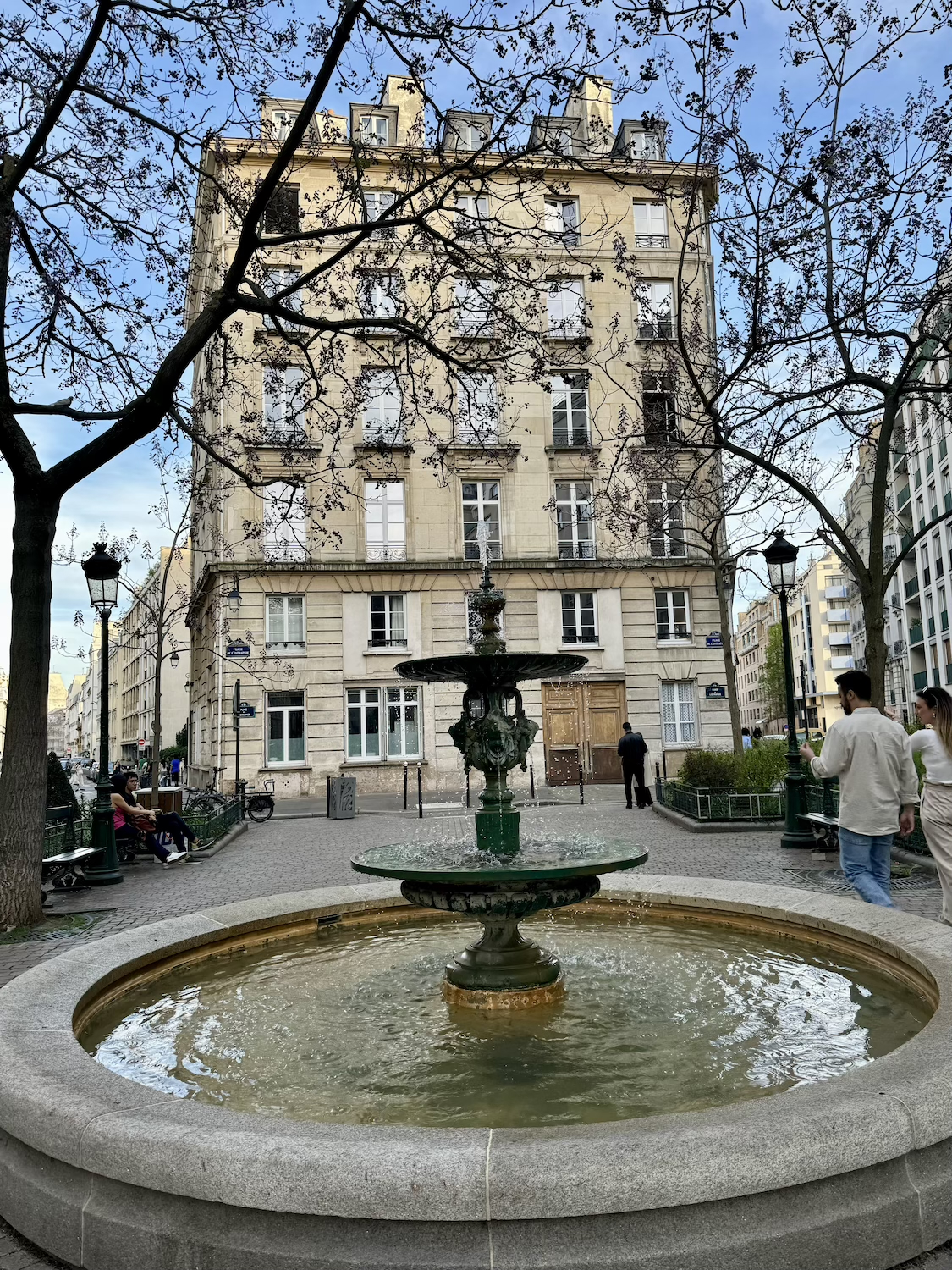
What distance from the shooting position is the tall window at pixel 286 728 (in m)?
28.4

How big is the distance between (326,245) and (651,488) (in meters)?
11.6

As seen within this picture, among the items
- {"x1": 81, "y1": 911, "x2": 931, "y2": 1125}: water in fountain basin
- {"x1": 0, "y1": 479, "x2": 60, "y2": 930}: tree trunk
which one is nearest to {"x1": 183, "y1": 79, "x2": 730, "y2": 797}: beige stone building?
{"x1": 0, "y1": 479, "x2": 60, "y2": 930}: tree trunk

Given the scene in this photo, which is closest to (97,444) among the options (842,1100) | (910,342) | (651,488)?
(842,1100)

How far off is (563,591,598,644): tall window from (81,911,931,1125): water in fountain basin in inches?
918

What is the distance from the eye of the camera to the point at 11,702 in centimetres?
942

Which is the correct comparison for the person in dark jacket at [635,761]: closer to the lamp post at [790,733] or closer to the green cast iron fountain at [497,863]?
the lamp post at [790,733]

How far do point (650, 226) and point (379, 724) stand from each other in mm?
19672

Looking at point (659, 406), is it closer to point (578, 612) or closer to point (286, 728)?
point (578, 612)

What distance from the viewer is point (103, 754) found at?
13.4 meters

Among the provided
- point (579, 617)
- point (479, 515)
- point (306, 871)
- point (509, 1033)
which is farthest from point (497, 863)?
point (479, 515)

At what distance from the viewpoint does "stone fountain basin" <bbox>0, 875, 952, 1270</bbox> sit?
2.72 metres

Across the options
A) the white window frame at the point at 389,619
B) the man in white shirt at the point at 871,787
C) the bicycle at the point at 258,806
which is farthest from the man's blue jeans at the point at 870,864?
the white window frame at the point at 389,619

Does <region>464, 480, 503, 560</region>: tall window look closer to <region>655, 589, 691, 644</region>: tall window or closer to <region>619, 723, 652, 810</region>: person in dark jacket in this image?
Result: <region>655, 589, 691, 644</region>: tall window

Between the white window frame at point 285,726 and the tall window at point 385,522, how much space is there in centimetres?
513
